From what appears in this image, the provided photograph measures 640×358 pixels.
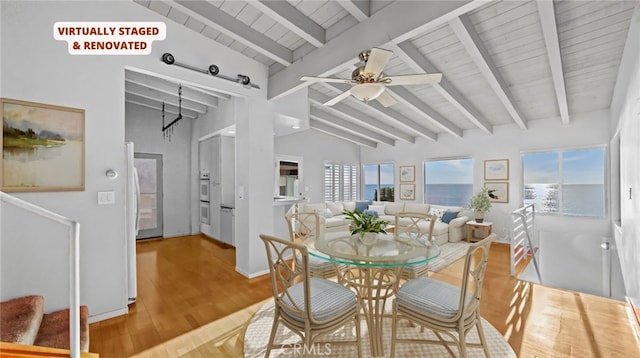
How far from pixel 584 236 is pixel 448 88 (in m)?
3.80

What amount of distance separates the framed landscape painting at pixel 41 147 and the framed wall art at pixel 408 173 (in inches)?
271

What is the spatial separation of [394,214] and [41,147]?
509 centimetres

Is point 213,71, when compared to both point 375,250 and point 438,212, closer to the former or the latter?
point 375,250

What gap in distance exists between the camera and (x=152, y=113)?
5.99 metres

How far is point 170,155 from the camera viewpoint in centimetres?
630

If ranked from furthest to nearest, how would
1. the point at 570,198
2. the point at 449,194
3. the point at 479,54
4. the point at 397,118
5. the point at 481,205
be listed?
the point at 449,194 < the point at 481,205 < the point at 397,118 < the point at 570,198 < the point at 479,54

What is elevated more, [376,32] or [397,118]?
[376,32]

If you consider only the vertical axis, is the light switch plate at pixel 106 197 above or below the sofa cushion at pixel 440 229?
above

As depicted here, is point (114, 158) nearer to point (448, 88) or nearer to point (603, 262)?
point (448, 88)

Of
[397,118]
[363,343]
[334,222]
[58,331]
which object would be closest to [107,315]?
[58,331]

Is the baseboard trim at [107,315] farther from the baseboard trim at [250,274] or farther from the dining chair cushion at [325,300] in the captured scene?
the dining chair cushion at [325,300]

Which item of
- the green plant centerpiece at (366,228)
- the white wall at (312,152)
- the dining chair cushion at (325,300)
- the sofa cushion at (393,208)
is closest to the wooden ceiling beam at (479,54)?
the green plant centerpiece at (366,228)

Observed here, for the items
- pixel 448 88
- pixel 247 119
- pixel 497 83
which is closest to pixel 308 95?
pixel 247 119

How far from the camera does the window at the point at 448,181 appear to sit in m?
6.59
